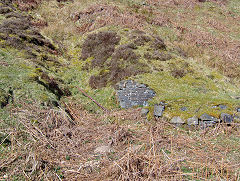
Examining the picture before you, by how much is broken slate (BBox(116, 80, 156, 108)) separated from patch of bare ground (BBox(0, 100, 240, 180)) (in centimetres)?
148

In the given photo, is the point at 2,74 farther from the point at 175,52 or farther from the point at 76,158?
the point at 175,52

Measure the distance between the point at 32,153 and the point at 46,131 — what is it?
1759 mm

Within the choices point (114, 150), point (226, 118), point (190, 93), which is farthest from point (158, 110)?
point (114, 150)

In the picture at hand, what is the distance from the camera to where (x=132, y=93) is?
469 inches

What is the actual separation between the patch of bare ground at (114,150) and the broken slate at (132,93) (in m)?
1.48

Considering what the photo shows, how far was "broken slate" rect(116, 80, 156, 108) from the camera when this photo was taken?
36.9ft

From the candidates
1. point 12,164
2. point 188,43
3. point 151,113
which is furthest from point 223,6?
point 12,164

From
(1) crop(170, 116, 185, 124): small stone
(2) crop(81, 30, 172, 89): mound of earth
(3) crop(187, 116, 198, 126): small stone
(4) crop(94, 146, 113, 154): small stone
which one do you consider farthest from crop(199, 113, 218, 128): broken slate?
(2) crop(81, 30, 172, 89): mound of earth

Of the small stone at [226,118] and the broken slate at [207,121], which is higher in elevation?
the small stone at [226,118]

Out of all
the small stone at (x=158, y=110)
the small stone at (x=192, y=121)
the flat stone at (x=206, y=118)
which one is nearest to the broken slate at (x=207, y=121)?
the flat stone at (x=206, y=118)

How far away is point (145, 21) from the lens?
22.9 metres

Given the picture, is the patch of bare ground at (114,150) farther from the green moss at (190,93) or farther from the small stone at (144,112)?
the green moss at (190,93)

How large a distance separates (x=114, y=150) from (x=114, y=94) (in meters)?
5.94

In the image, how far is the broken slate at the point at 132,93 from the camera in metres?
11.2
